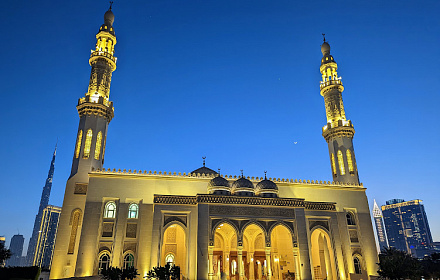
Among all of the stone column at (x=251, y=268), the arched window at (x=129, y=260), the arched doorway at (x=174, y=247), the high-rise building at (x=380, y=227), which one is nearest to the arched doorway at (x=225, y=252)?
the stone column at (x=251, y=268)

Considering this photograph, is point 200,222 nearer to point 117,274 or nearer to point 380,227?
Answer: point 117,274

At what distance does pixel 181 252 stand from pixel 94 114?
13132 millimetres

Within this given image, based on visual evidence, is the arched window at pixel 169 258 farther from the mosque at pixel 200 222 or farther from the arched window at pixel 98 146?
the arched window at pixel 98 146

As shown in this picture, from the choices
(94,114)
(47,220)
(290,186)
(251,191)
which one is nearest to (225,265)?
(251,191)

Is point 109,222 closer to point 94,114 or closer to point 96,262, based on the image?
point 96,262

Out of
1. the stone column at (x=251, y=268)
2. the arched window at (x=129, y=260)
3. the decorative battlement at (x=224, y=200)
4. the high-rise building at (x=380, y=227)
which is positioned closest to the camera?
the arched window at (x=129, y=260)

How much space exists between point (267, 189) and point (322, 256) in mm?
7462

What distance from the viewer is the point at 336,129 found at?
31.1 metres

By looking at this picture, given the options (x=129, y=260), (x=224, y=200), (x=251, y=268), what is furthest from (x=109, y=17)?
(x=251, y=268)

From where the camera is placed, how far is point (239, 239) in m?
22.2

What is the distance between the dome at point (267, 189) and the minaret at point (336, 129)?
8521mm

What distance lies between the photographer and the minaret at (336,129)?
3011 cm

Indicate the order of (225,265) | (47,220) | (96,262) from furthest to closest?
(47,220), (225,265), (96,262)

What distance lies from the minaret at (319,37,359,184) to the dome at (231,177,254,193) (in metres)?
10.2
